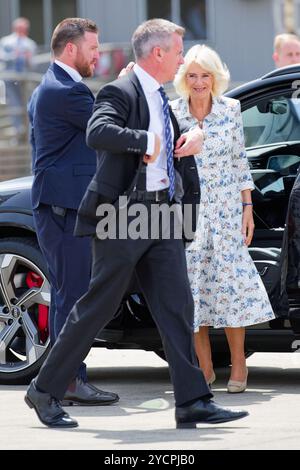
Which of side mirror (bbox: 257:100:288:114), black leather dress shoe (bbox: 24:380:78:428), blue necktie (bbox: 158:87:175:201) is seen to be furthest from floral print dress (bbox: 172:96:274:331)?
black leather dress shoe (bbox: 24:380:78:428)

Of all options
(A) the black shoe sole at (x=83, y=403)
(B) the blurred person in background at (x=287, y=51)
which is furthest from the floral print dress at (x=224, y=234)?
(B) the blurred person in background at (x=287, y=51)

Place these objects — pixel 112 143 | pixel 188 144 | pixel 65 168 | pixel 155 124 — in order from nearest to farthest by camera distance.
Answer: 1. pixel 112 143
2. pixel 188 144
3. pixel 155 124
4. pixel 65 168

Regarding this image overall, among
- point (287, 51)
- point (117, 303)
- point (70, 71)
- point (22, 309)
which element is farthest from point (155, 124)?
point (287, 51)

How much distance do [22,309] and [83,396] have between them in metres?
0.93

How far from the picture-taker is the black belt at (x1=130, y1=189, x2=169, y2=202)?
20.7ft

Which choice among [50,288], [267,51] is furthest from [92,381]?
[267,51]

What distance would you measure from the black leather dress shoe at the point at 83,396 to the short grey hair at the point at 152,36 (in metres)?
1.80

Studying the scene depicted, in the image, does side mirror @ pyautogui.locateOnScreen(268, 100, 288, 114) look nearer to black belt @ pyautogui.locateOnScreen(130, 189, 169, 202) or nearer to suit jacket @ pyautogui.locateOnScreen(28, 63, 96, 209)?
suit jacket @ pyautogui.locateOnScreen(28, 63, 96, 209)

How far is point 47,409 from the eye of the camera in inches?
252

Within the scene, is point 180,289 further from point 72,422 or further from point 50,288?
point 50,288

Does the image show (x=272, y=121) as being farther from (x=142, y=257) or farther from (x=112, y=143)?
(x=112, y=143)

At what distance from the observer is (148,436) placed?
6.25 metres

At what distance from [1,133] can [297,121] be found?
1182 centimetres

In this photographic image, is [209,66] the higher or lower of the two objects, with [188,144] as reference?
higher
